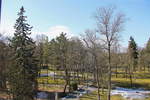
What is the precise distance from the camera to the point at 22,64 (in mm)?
15141

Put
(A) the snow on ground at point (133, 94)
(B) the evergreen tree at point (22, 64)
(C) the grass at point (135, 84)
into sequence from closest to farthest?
(B) the evergreen tree at point (22, 64), (A) the snow on ground at point (133, 94), (C) the grass at point (135, 84)

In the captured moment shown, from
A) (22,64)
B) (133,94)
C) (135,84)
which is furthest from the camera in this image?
(135,84)

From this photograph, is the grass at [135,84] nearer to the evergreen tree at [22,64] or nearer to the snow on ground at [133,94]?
the snow on ground at [133,94]

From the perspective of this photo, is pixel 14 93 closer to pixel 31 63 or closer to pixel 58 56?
pixel 31 63

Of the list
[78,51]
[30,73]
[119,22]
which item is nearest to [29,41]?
[30,73]

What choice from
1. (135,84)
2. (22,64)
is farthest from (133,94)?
(22,64)

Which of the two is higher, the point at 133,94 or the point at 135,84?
the point at 135,84

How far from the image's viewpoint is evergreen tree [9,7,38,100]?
14.4 metres

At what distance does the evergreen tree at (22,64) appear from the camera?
14359 millimetres

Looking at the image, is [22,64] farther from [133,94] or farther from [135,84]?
[135,84]

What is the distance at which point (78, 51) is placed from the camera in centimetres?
2906

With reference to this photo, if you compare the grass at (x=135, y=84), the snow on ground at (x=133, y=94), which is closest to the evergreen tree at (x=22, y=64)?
the snow on ground at (x=133, y=94)

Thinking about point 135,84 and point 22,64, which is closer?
point 22,64

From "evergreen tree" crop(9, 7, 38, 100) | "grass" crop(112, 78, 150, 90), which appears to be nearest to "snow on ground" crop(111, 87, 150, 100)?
"grass" crop(112, 78, 150, 90)
